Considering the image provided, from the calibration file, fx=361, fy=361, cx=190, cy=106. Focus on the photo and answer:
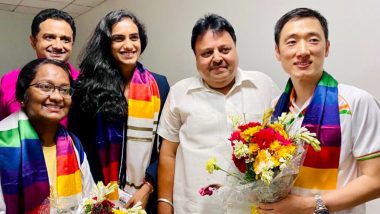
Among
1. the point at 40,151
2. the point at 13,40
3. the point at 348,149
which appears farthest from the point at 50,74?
the point at 13,40

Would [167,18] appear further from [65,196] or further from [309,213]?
[309,213]

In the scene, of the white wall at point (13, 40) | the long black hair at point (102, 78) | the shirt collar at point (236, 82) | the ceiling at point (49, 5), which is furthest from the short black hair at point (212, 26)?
the white wall at point (13, 40)

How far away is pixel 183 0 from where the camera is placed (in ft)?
9.95

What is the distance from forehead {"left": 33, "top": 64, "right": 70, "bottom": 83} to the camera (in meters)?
1.56

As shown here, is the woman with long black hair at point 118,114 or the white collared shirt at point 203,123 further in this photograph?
the woman with long black hair at point 118,114

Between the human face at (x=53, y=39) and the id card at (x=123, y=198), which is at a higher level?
the human face at (x=53, y=39)

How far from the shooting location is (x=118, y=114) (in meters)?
1.94

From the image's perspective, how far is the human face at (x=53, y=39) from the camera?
7.32 feet

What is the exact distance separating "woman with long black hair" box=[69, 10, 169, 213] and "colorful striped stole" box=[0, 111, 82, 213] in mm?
359

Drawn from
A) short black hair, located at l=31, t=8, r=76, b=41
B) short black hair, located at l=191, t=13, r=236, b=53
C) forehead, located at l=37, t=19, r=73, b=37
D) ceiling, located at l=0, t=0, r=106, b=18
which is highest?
ceiling, located at l=0, t=0, r=106, b=18

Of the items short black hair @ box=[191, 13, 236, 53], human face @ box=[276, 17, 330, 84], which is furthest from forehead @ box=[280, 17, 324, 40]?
short black hair @ box=[191, 13, 236, 53]

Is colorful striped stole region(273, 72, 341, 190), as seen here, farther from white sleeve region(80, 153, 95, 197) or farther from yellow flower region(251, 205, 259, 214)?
white sleeve region(80, 153, 95, 197)

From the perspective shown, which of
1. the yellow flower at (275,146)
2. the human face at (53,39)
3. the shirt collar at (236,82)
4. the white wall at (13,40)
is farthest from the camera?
the white wall at (13,40)

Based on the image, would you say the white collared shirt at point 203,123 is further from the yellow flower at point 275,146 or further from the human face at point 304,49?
the yellow flower at point 275,146
